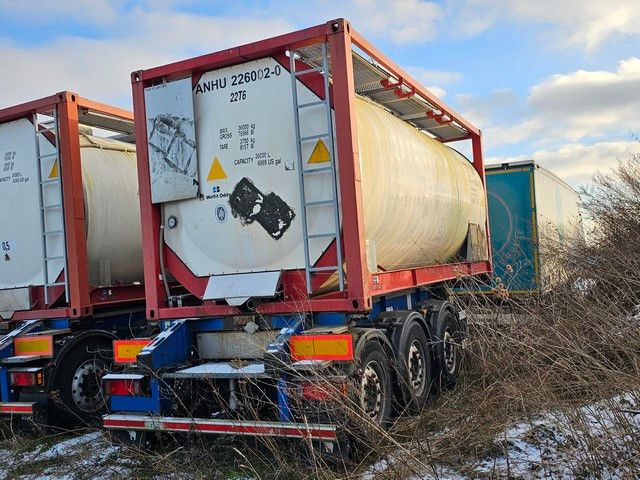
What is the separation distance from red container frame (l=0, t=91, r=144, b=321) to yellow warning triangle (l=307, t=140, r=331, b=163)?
2881mm

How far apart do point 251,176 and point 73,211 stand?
2.28 meters

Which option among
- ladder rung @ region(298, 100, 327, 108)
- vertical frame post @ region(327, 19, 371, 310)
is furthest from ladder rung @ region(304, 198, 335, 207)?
ladder rung @ region(298, 100, 327, 108)

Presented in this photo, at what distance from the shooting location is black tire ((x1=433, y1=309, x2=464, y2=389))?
259 inches

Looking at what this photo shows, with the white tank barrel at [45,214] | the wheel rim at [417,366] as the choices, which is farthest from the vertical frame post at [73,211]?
the wheel rim at [417,366]

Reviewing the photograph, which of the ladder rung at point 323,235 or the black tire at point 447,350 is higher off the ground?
the ladder rung at point 323,235

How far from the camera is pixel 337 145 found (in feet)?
15.8

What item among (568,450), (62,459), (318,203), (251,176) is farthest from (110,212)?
(568,450)

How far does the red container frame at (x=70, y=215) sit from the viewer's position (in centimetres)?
644

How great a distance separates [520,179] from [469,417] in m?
7.85

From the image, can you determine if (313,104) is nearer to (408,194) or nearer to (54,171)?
(408,194)

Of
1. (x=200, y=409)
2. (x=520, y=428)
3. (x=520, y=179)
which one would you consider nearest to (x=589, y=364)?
(x=520, y=428)

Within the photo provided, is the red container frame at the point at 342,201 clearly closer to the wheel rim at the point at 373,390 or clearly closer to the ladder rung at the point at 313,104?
the ladder rung at the point at 313,104

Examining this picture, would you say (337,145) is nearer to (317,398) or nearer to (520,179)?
(317,398)

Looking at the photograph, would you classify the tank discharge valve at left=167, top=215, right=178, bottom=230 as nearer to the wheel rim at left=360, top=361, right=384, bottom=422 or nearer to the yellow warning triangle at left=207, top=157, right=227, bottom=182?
the yellow warning triangle at left=207, top=157, right=227, bottom=182
